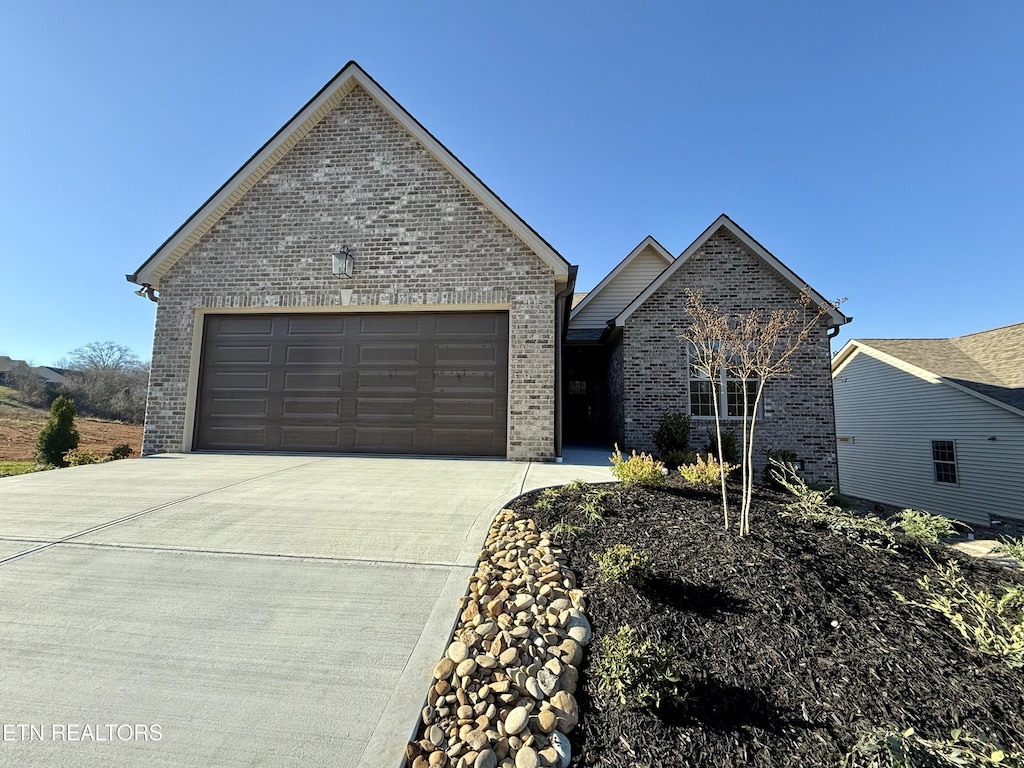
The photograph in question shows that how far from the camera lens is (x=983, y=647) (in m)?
2.50

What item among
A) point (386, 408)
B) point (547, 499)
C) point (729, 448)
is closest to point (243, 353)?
point (386, 408)

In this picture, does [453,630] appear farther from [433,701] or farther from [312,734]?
[312,734]

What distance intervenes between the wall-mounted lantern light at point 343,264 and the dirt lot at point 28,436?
896 centimetres

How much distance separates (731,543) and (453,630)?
2.36 meters

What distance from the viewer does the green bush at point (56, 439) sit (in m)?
9.97

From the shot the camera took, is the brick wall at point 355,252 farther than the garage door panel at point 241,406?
No

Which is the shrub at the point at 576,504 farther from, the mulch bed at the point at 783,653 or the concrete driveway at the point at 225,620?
the concrete driveway at the point at 225,620

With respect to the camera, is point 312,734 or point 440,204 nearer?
point 312,734

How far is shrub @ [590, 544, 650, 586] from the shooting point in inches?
119

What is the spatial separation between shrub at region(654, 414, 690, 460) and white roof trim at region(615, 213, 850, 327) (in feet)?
8.37

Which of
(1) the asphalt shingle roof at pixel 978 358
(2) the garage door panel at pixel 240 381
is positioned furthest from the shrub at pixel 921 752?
(1) the asphalt shingle roof at pixel 978 358

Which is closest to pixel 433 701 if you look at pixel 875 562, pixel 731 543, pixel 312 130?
pixel 731 543

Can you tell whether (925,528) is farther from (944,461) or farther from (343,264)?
(944,461)

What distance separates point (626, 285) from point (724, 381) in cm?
513
